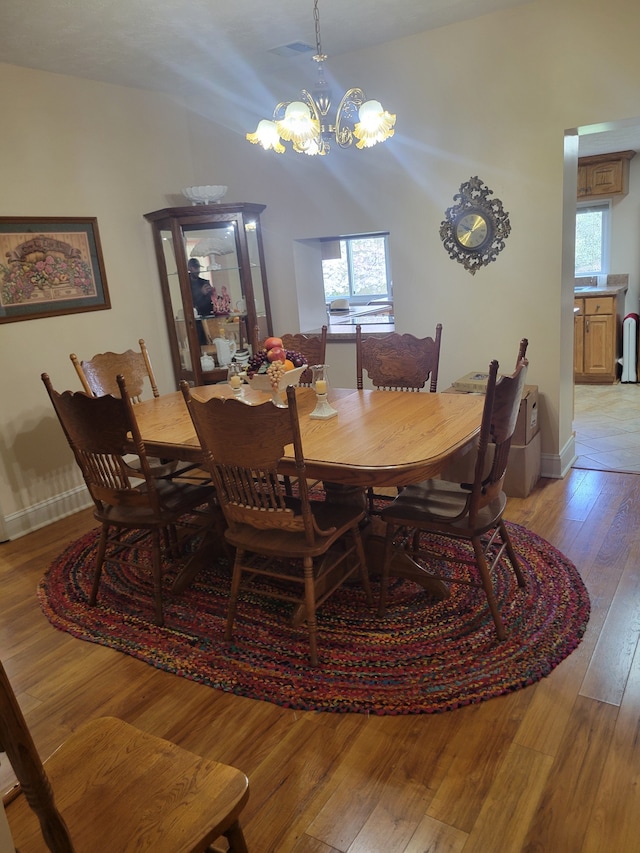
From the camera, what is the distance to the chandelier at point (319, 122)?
236 centimetres

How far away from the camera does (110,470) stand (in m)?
2.57

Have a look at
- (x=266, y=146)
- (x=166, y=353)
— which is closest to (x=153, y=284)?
(x=166, y=353)

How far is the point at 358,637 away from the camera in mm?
2373

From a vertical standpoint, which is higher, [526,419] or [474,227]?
[474,227]

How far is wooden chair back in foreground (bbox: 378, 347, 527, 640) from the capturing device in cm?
214

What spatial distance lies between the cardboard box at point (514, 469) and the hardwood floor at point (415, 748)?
98 centimetres

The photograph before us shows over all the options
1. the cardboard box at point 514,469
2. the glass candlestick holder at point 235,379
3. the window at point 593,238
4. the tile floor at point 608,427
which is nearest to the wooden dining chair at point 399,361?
the cardboard box at point 514,469

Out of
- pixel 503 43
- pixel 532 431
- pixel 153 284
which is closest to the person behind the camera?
pixel 503 43

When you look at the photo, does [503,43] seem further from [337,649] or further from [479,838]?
A: [479,838]

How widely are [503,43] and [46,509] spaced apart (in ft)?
12.5

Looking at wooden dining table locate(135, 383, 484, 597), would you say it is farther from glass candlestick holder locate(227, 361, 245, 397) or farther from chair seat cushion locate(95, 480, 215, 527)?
chair seat cushion locate(95, 480, 215, 527)

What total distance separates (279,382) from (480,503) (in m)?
0.97

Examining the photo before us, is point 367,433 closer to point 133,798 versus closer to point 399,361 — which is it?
point 399,361

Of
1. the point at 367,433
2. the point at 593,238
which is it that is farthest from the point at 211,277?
the point at 593,238
